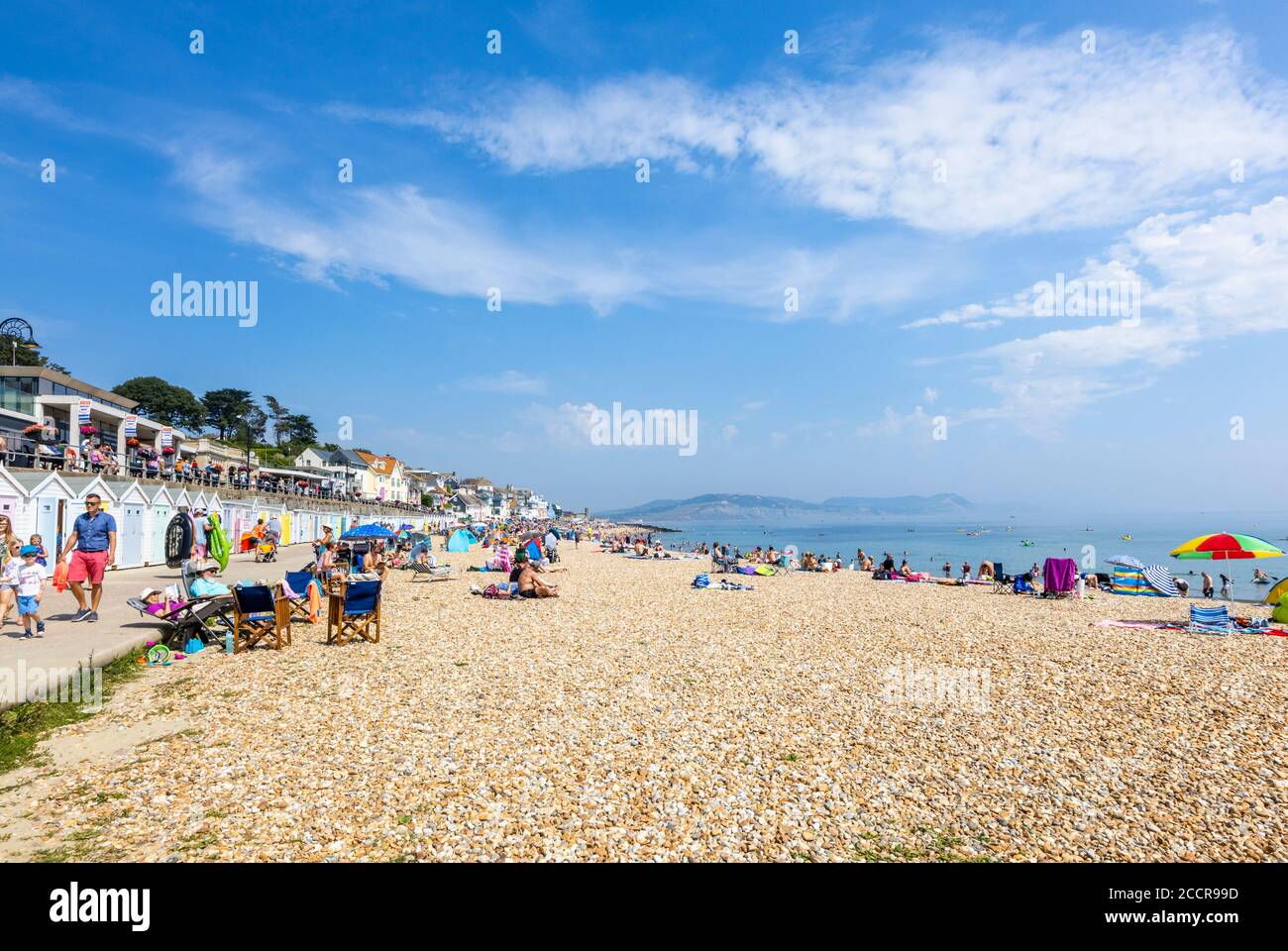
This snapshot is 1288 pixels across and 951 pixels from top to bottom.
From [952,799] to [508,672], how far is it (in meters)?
6.15

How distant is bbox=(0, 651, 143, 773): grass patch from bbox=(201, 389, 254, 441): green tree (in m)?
103

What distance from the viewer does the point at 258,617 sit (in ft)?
34.5

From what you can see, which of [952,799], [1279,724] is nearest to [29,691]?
[952,799]

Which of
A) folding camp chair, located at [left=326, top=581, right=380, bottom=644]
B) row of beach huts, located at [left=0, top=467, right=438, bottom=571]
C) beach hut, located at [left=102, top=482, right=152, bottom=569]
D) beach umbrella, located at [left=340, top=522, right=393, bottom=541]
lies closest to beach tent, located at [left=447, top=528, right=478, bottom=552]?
beach umbrella, located at [left=340, top=522, right=393, bottom=541]

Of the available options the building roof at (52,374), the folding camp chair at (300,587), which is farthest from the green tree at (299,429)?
the folding camp chair at (300,587)

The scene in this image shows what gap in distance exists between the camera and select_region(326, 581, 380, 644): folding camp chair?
1115cm

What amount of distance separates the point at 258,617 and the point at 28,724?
4.14 meters

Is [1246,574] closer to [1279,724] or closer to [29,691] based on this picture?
[1279,724]

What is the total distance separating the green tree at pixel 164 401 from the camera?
82.9 m

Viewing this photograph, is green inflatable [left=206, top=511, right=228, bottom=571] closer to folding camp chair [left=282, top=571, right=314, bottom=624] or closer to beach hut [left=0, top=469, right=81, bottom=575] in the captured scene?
folding camp chair [left=282, top=571, right=314, bottom=624]

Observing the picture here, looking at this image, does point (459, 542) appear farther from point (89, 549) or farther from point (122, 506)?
point (89, 549)

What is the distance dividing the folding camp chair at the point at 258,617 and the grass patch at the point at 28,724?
96.6 inches

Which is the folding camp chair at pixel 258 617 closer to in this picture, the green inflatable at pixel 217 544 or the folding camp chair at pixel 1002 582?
the green inflatable at pixel 217 544
